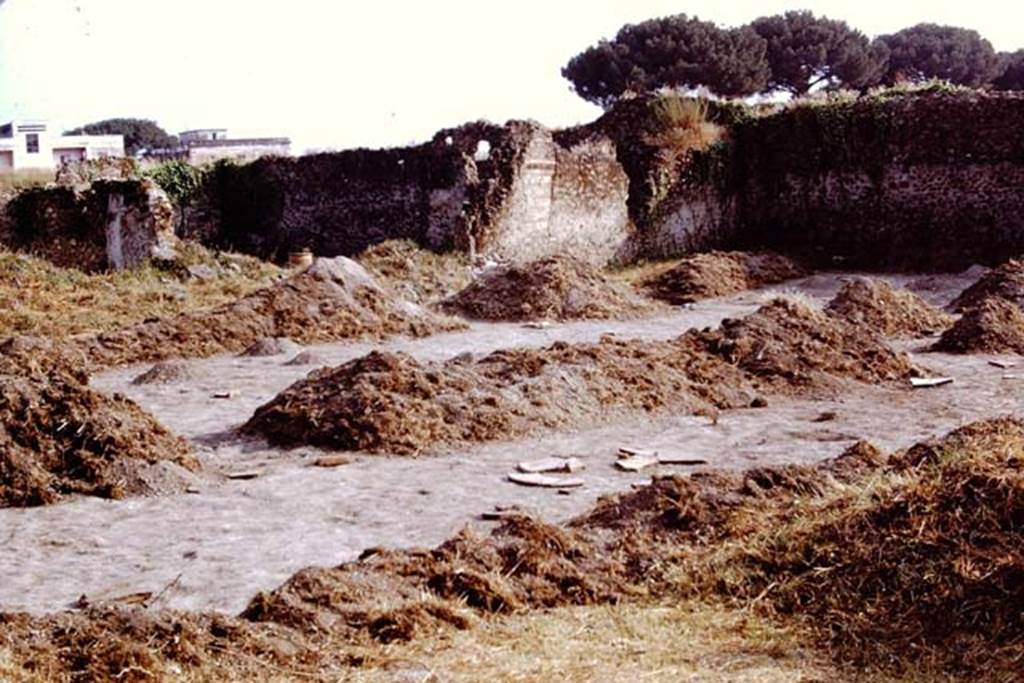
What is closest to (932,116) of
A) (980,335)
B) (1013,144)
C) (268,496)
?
(1013,144)

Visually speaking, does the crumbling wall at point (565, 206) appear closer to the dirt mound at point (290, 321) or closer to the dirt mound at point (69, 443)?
the dirt mound at point (290, 321)

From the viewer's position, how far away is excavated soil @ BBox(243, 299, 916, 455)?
9.23 metres

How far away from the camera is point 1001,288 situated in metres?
15.8

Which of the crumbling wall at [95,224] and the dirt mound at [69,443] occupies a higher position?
the crumbling wall at [95,224]

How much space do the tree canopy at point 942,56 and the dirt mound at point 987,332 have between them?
152 ft

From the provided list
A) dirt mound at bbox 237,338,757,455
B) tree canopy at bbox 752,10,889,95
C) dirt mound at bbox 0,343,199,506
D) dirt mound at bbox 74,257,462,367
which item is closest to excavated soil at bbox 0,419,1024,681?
dirt mound at bbox 0,343,199,506

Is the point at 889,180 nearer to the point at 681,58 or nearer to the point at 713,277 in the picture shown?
the point at 713,277

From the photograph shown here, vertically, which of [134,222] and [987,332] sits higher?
[134,222]

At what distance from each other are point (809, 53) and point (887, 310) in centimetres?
3987

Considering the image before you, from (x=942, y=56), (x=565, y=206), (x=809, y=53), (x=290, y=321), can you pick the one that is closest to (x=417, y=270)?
(x=565, y=206)

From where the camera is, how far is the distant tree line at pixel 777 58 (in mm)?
49906

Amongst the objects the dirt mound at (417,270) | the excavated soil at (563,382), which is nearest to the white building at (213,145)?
the dirt mound at (417,270)

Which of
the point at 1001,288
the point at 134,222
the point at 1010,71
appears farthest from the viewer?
the point at 1010,71

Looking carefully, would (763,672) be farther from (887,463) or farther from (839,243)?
(839,243)
